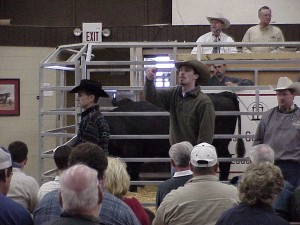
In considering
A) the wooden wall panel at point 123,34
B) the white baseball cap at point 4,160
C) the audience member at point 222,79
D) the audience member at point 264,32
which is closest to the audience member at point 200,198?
the white baseball cap at point 4,160

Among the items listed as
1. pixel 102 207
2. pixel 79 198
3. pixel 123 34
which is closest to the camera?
pixel 79 198

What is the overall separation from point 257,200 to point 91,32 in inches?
374

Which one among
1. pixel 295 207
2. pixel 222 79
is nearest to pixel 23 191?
pixel 295 207

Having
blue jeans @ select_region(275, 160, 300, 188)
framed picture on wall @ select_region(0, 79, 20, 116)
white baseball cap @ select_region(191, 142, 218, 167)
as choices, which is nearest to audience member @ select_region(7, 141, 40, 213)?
white baseball cap @ select_region(191, 142, 218, 167)

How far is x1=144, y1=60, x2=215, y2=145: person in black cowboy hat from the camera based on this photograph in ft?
20.2

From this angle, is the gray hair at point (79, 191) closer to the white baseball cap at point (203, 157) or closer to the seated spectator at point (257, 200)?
the seated spectator at point (257, 200)

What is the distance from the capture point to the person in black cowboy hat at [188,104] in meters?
6.17

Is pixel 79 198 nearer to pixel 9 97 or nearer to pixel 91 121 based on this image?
pixel 91 121

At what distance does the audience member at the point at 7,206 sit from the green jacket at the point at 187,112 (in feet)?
8.28

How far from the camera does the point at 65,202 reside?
293 centimetres

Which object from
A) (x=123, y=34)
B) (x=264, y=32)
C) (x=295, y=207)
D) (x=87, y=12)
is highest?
(x=87, y=12)

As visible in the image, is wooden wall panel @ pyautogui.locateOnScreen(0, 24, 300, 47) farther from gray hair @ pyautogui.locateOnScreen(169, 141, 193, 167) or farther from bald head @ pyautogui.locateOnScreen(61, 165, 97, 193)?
bald head @ pyautogui.locateOnScreen(61, 165, 97, 193)

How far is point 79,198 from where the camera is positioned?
291cm

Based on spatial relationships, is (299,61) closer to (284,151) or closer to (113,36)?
(284,151)
